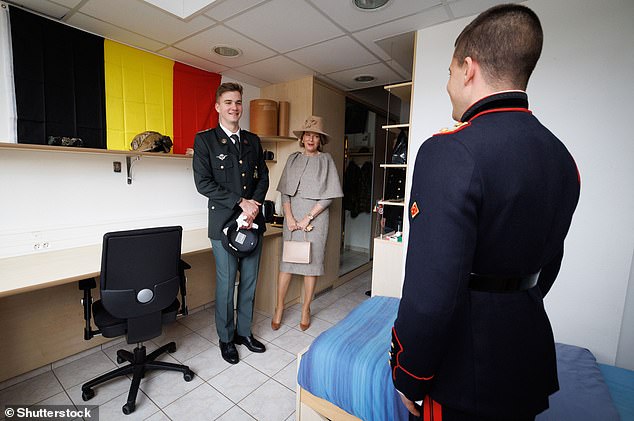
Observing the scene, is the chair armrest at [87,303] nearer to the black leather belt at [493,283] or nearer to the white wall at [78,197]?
the white wall at [78,197]

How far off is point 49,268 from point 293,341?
5.70 feet

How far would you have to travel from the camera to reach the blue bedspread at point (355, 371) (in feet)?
→ 4.04

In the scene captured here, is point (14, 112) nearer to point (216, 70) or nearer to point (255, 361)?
point (216, 70)

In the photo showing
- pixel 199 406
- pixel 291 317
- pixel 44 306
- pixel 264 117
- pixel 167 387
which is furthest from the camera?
pixel 264 117

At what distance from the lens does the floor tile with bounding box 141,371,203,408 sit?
1.81 meters

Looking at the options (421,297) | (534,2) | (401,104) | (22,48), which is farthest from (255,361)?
(401,104)

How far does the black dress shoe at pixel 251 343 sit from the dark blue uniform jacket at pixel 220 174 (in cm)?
87

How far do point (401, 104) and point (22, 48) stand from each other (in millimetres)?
A: 4511

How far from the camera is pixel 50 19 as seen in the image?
6.52 ft

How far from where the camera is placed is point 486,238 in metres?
0.64

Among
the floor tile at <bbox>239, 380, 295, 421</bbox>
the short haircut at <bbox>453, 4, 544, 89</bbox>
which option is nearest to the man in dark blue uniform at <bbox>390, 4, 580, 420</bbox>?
the short haircut at <bbox>453, 4, 544, 89</bbox>

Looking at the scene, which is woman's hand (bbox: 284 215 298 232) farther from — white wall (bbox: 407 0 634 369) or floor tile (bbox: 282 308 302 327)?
white wall (bbox: 407 0 634 369)

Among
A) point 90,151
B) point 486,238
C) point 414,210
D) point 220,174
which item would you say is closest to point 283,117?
point 220,174

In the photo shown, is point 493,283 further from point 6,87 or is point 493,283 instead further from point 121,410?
point 6,87
